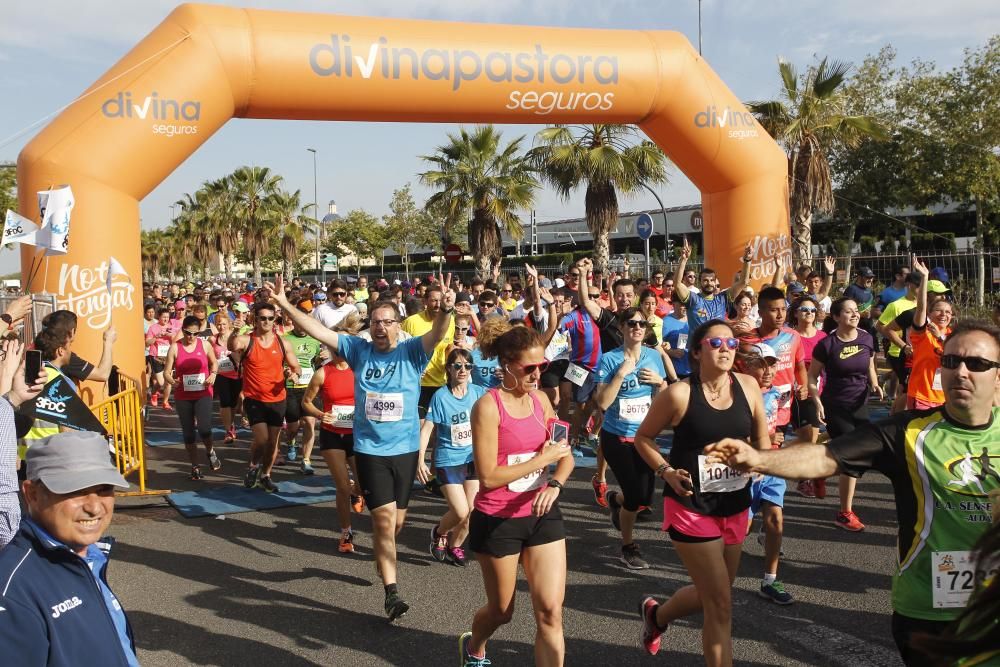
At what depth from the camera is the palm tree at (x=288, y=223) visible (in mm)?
45562

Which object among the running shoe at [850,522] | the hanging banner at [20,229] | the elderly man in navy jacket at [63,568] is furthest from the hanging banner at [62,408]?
the running shoe at [850,522]

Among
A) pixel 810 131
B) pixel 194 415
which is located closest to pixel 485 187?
pixel 810 131

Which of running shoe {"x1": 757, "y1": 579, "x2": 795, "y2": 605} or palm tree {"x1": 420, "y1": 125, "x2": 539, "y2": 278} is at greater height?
palm tree {"x1": 420, "y1": 125, "x2": 539, "y2": 278}

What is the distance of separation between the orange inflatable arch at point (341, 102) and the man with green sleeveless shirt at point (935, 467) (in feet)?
26.7

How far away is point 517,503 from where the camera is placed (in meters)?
3.77

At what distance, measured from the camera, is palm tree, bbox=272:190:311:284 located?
45562mm

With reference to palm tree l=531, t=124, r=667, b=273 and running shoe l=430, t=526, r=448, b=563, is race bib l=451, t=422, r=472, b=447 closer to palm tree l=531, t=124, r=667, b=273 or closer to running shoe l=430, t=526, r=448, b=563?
running shoe l=430, t=526, r=448, b=563

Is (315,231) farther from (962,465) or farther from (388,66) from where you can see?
(962,465)

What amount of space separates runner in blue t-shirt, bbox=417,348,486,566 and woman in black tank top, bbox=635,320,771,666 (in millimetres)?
2017

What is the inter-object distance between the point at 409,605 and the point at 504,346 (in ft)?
6.96

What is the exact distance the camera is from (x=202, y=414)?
29.1ft

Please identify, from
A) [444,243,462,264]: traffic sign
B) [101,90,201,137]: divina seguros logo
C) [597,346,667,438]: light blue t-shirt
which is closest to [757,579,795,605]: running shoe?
[597,346,667,438]: light blue t-shirt

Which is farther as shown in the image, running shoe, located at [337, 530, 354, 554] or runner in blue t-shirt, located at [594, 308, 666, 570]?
running shoe, located at [337, 530, 354, 554]

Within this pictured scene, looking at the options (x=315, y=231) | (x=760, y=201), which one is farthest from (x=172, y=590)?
(x=315, y=231)
